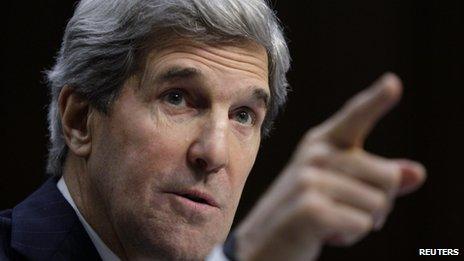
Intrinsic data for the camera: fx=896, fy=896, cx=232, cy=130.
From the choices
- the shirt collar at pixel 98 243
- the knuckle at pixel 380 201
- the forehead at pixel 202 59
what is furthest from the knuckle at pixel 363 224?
the shirt collar at pixel 98 243

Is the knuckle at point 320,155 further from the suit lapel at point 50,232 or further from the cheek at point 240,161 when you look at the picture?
the suit lapel at point 50,232

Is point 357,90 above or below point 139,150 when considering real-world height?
Answer: below

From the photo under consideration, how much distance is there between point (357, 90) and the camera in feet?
9.71

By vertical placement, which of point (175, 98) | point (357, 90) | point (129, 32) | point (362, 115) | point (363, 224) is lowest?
point (357, 90)

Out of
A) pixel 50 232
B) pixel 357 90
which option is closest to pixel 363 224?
pixel 50 232

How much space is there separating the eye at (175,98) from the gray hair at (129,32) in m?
0.10

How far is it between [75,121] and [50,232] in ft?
0.83

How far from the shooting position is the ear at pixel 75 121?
6.21 ft

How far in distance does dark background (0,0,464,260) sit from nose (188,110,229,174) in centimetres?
112

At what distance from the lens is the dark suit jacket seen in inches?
69.9

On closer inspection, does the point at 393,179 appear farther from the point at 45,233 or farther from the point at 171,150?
the point at 45,233

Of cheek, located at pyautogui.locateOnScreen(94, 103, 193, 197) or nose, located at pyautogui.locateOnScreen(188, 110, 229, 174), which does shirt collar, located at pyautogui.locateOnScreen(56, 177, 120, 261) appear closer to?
cheek, located at pyautogui.locateOnScreen(94, 103, 193, 197)

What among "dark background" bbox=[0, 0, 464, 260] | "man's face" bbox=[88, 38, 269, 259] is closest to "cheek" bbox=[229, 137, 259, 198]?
"man's face" bbox=[88, 38, 269, 259]

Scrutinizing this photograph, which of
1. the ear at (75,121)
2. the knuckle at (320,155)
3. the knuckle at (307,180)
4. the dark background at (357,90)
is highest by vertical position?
the knuckle at (320,155)
